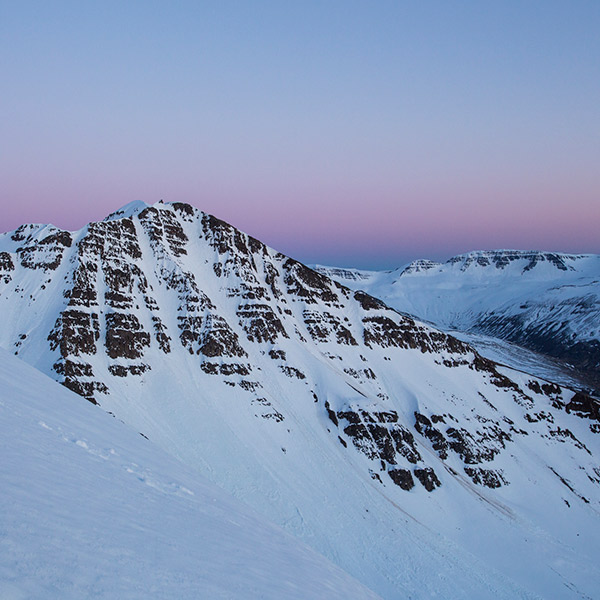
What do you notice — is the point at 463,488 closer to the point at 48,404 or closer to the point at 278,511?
the point at 278,511

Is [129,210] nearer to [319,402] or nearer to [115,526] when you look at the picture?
[319,402]

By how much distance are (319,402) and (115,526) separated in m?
75.6

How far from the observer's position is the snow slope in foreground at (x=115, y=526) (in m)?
6.22

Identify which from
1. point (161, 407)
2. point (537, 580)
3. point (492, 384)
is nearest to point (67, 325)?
point (161, 407)

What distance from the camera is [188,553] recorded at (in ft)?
29.1

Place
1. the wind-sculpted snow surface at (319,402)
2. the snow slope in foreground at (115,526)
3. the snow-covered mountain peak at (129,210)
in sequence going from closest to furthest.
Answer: the snow slope in foreground at (115,526), the wind-sculpted snow surface at (319,402), the snow-covered mountain peak at (129,210)

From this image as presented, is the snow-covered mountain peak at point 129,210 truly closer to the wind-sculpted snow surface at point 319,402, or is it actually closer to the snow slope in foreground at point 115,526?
the wind-sculpted snow surface at point 319,402

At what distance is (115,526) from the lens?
845cm

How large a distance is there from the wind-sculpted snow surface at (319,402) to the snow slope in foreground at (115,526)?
42.3 meters

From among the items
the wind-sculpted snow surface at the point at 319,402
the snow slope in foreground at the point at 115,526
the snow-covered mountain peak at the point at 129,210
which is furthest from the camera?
the snow-covered mountain peak at the point at 129,210

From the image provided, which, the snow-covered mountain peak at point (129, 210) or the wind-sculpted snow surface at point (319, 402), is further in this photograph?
the snow-covered mountain peak at point (129, 210)

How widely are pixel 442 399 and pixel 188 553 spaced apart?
94.0 meters

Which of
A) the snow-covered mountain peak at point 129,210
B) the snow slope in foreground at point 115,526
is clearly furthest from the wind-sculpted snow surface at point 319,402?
the snow slope in foreground at point 115,526

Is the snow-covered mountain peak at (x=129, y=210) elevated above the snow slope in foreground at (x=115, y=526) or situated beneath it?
elevated above
